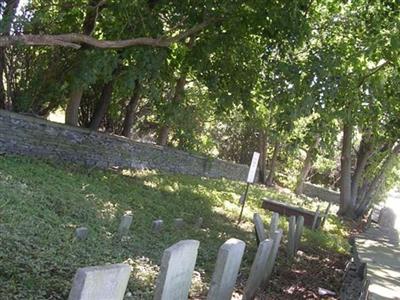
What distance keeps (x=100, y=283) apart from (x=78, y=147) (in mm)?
11010

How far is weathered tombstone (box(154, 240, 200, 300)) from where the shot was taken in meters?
3.25

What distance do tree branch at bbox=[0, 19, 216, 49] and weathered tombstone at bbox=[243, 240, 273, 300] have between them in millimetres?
6611

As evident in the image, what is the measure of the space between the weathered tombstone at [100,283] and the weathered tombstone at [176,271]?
59 centimetres

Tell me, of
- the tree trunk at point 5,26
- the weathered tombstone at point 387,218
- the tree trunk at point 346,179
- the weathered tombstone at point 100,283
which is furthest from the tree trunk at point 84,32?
the tree trunk at point 346,179

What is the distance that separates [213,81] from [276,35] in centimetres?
285

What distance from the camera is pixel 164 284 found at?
328 cm

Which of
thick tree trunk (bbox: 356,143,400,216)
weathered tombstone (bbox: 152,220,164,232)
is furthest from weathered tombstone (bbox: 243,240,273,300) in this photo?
thick tree trunk (bbox: 356,143,400,216)

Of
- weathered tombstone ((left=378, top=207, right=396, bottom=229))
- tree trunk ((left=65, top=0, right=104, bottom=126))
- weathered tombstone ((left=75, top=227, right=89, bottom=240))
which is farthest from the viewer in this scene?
weathered tombstone ((left=378, top=207, right=396, bottom=229))

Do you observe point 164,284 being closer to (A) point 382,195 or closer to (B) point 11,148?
(B) point 11,148

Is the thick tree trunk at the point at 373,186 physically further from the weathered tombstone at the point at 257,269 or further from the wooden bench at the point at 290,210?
the weathered tombstone at the point at 257,269

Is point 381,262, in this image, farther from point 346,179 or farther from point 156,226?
point 346,179

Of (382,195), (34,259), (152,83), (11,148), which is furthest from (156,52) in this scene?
(382,195)

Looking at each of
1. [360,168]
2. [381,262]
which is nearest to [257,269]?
[381,262]

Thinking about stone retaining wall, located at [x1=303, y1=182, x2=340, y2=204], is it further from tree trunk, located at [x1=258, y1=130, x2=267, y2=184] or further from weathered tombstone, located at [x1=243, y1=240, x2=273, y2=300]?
weathered tombstone, located at [x1=243, y1=240, x2=273, y2=300]
